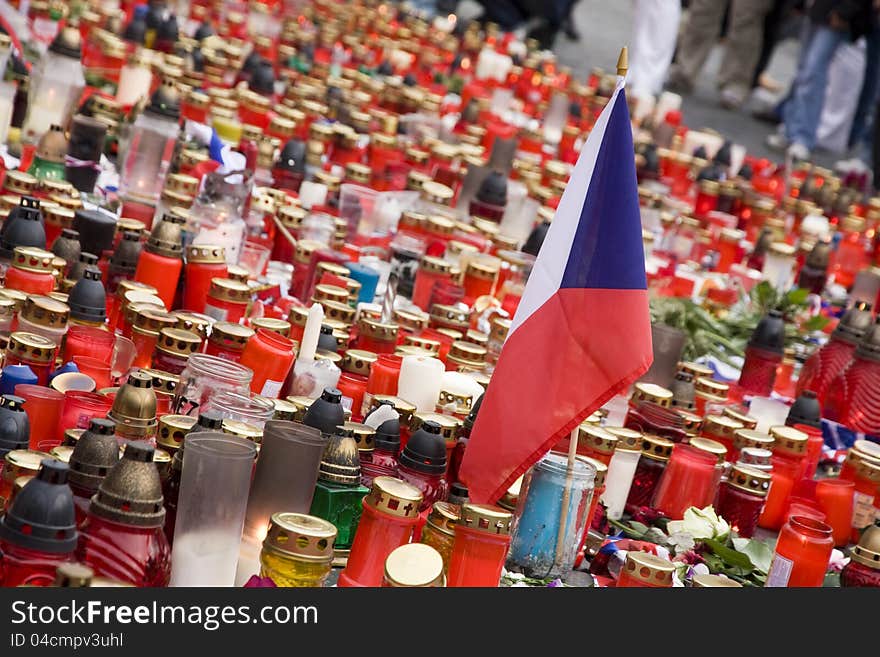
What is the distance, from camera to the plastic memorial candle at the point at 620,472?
358 cm

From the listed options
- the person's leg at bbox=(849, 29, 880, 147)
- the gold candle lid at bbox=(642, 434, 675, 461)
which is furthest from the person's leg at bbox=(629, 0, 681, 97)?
the gold candle lid at bbox=(642, 434, 675, 461)

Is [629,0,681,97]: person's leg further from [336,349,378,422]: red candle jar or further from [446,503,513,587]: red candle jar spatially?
[446,503,513,587]: red candle jar

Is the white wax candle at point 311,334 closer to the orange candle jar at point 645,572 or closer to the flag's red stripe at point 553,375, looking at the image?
the flag's red stripe at point 553,375

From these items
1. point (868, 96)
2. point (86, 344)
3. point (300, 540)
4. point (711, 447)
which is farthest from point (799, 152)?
point (300, 540)

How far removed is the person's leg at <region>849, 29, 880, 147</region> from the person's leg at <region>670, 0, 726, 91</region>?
1390 millimetres

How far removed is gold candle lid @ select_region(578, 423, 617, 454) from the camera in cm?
348

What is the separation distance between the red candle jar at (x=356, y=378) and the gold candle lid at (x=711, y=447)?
0.78 metres

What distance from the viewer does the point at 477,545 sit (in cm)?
277

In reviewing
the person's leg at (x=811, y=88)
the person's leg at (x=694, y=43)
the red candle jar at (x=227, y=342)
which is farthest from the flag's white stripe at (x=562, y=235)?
the person's leg at (x=694, y=43)

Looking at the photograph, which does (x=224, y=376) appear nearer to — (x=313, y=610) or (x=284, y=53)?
(x=313, y=610)

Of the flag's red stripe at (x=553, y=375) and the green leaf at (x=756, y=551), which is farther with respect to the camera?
the green leaf at (x=756, y=551)

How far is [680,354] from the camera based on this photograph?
452 centimetres

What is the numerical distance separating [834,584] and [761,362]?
1.50 m

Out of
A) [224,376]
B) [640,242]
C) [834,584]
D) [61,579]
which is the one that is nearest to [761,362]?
[834,584]
